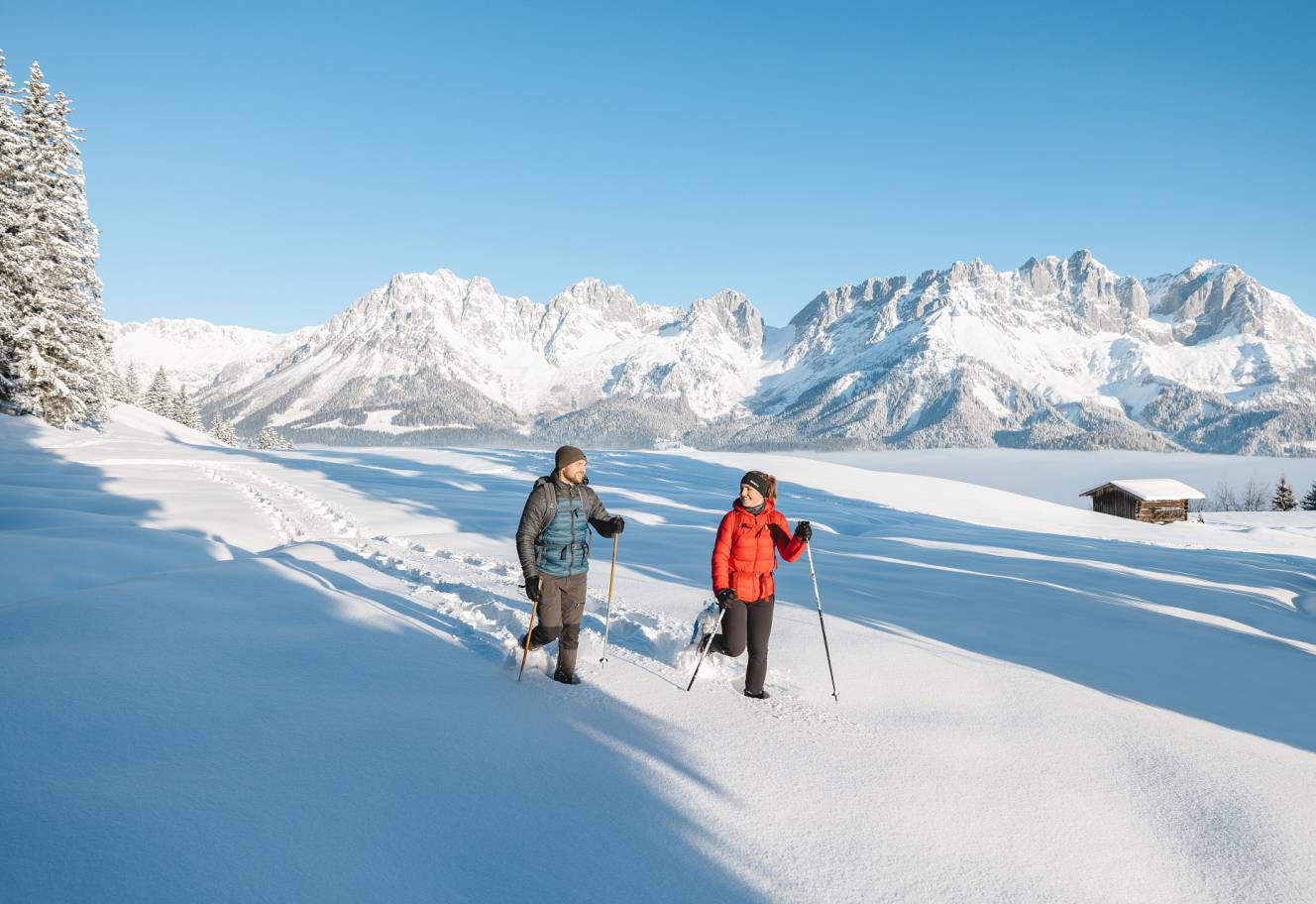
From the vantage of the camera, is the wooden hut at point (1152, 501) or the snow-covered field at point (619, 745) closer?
the snow-covered field at point (619, 745)

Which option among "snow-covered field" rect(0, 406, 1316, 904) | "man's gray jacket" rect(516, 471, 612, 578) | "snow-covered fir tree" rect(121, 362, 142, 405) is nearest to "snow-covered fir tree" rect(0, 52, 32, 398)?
"snow-covered field" rect(0, 406, 1316, 904)

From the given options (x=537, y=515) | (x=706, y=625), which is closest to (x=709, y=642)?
(x=706, y=625)

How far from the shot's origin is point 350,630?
689cm

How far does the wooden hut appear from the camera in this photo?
171ft

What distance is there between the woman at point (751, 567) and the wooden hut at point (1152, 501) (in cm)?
5794

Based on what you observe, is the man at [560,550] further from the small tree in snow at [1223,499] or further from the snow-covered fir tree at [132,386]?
the small tree in snow at [1223,499]

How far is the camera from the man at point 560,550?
588 centimetres

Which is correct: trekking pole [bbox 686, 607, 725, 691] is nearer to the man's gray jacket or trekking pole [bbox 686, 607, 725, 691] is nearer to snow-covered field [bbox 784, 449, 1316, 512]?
the man's gray jacket

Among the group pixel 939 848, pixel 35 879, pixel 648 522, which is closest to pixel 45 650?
pixel 35 879

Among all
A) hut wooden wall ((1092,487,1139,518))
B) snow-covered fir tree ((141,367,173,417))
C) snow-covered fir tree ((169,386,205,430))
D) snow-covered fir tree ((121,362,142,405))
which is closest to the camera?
hut wooden wall ((1092,487,1139,518))

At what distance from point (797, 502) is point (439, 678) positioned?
2836cm

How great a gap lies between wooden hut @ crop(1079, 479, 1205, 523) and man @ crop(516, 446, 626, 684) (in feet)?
193

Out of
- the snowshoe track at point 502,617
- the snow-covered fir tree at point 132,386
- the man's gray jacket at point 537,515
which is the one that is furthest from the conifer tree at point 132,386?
the man's gray jacket at point 537,515

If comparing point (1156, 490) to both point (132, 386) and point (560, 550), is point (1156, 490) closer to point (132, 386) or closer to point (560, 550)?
point (560, 550)
